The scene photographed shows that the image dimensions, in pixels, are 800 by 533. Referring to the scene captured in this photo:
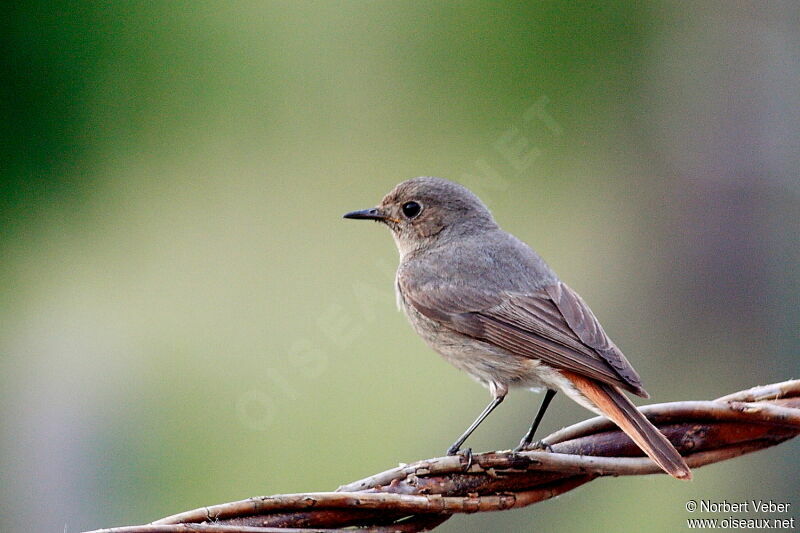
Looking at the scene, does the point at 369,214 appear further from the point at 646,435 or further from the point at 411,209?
the point at 646,435

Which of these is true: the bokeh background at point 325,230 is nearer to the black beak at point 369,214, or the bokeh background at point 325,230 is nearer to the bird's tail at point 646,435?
the black beak at point 369,214

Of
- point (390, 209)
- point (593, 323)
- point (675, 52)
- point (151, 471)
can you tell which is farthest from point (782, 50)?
point (151, 471)

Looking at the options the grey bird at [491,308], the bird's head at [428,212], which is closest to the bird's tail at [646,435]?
the grey bird at [491,308]

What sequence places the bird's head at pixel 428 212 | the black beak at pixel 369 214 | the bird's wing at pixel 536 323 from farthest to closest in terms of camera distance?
the bird's head at pixel 428 212 → the black beak at pixel 369 214 → the bird's wing at pixel 536 323

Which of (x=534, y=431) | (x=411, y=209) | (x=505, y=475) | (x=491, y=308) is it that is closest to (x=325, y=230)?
(x=411, y=209)

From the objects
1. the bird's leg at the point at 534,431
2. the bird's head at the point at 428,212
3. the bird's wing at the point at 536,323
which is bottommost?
the bird's leg at the point at 534,431

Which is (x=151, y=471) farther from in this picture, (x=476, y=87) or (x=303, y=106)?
(x=476, y=87)
